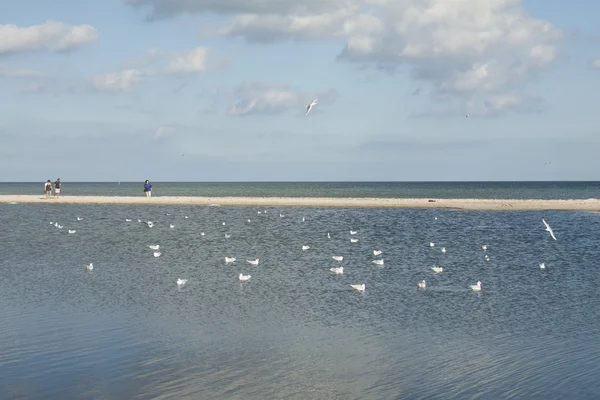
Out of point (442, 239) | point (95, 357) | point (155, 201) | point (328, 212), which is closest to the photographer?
point (95, 357)

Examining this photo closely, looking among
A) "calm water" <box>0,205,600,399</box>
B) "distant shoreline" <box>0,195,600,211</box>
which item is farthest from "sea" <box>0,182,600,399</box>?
"distant shoreline" <box>0,195,600,211</box>

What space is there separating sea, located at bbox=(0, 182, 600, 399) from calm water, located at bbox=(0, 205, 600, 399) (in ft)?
0.22

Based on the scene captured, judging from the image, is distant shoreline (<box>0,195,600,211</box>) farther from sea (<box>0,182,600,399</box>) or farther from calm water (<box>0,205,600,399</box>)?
calm water (<box>0,205,600,399</box>)

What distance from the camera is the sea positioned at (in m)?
14.8

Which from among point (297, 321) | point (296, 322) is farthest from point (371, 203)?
point (296, 322)

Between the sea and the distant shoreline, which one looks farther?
the distant shoreline

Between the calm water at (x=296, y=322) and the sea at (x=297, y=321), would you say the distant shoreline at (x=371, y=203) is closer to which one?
the sea at (x=297, y=321)

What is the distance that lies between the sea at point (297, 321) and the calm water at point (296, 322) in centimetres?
7

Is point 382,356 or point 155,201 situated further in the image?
point 155,201

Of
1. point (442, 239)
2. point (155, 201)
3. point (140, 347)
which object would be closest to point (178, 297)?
point (140, 347)

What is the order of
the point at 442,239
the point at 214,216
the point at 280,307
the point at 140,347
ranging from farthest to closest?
the point at 214,216, the point at 442,239, the point at 280,307, the point at 140,347

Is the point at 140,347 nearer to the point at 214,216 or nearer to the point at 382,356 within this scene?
the point at 382,356

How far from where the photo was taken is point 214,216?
230ft

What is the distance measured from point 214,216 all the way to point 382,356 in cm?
5441
